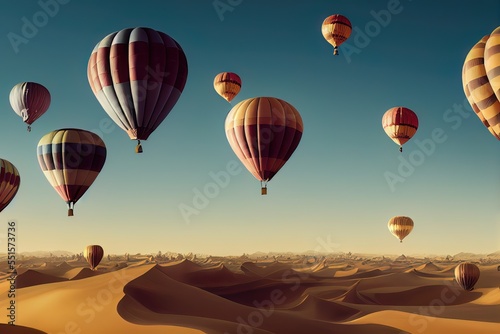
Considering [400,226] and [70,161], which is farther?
[400,226]

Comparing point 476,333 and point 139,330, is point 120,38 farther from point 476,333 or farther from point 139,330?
point 476,333

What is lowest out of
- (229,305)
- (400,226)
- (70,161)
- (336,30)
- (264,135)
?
(229,305)

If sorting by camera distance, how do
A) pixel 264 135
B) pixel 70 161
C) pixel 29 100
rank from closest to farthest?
pixel 264 135, pixel 70 161, pixel 29 100

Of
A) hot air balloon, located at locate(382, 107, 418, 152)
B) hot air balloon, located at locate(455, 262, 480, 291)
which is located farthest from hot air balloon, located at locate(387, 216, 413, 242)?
hot air balloon, located at locate(382, 107, 418, 152)

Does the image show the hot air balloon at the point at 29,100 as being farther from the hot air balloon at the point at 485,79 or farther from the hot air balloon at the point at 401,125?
the hot air balloon at the point at 485,79

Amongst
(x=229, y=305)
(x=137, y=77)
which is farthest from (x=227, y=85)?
(x=137, y=77)

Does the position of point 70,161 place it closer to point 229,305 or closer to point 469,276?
point 229,305

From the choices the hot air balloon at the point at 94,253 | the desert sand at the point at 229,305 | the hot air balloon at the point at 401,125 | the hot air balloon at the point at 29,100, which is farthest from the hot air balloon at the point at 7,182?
the hot air balloon at the point at 401,125
